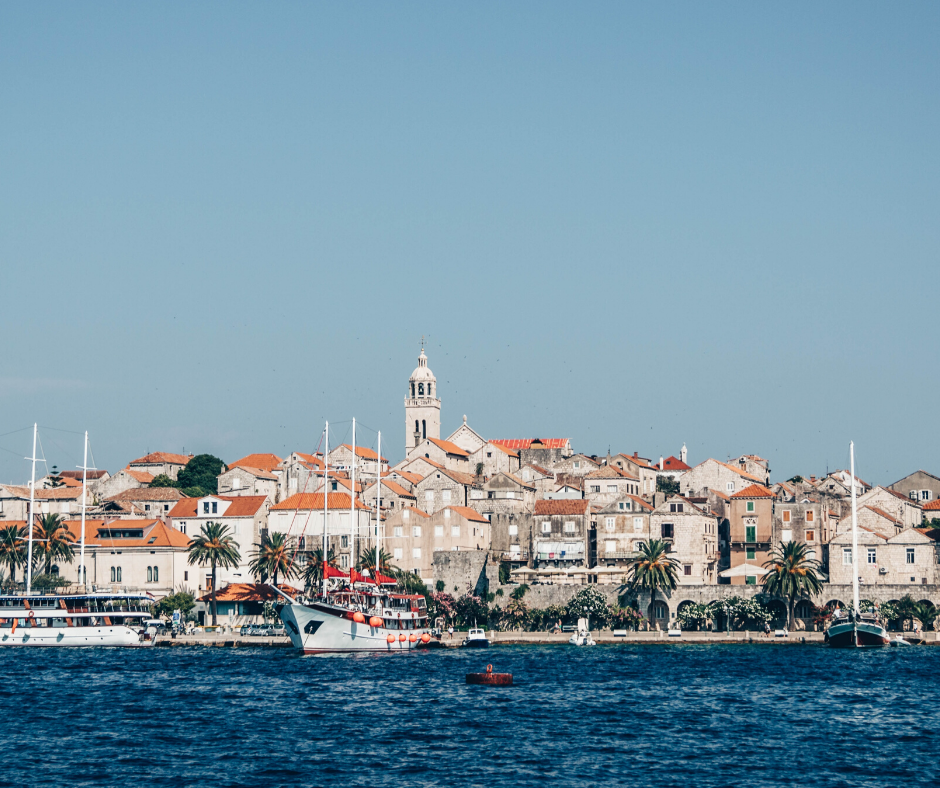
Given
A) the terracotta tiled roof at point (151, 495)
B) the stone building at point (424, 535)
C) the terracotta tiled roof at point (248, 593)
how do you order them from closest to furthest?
1. the terracotta tiled roof at point (248, 593)
2. the stone building at point (424, 535)
3. the terracotta tiled roof at point (151, 495)

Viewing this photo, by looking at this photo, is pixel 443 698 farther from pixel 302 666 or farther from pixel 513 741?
pixel 302 666

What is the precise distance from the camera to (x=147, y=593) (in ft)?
396

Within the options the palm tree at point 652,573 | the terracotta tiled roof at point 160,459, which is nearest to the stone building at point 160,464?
the terracotta tiled roof at point 160,459

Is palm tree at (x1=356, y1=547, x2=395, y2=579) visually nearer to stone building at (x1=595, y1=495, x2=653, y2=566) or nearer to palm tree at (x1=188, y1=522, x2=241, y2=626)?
palm tree at (x1=188, y1=522, x2=241, y2=626)

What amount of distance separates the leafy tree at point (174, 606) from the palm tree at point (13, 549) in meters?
14.0

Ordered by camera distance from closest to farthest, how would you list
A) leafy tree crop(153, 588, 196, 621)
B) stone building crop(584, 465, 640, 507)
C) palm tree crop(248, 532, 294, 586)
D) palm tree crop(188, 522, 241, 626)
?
leafy tree crop(153, 588, 196, 621) < palm tree crop(188, 522, 241, 626) < palm tree crop(248, 532, 294, 586) < stone building crop(584, 465, 640, 507)

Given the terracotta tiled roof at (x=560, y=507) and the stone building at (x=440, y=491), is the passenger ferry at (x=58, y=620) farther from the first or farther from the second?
the terracotta tiled roof at (x=560, y=507)

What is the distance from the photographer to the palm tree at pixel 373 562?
116863 millimetres

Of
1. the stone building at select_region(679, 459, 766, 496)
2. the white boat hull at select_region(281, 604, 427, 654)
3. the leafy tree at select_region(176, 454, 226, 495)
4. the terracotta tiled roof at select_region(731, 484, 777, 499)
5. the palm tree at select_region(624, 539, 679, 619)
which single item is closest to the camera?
the white boat hull at select_region(281, 604, 427, 654)

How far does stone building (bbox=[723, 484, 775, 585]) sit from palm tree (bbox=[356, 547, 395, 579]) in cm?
3040

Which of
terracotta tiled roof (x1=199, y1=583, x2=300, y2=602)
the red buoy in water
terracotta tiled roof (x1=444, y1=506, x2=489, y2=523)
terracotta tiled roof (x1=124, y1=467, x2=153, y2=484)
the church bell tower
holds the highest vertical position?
the church bell tower

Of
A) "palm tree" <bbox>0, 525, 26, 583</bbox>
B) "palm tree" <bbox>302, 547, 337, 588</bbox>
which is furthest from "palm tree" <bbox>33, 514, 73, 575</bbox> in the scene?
"palm tree" <bbox>302, 547, 337, 588</bbox>

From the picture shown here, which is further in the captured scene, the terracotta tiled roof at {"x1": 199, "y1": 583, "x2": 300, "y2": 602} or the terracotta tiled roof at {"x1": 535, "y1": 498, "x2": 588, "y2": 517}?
the terracotta tiled roof at {"x1": 535, "y1": 498, "x2": 588, "y2": 517}

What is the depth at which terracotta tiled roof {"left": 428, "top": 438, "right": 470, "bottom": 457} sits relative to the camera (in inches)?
6014
